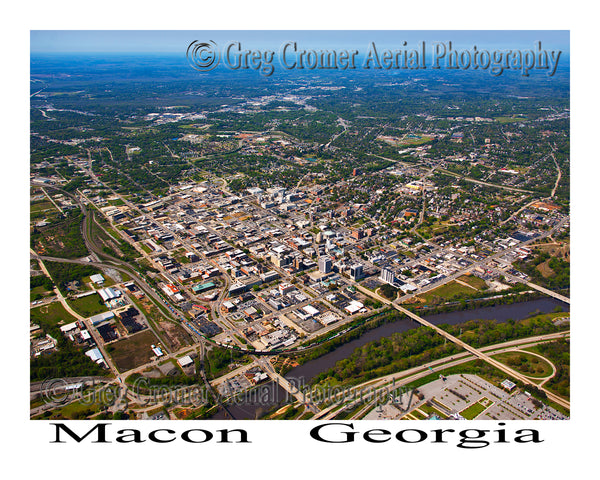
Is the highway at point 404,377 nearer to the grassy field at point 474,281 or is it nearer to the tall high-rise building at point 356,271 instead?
the grassy field at point 474,281

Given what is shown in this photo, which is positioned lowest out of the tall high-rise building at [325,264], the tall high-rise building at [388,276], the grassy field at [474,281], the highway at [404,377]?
the highway at [404,377]

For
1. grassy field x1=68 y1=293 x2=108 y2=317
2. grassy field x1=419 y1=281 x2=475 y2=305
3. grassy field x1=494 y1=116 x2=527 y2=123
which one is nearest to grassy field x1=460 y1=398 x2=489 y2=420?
grassy field x1=419 y1=281 x2=475 y2=305

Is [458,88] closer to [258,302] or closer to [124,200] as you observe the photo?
[124,200]

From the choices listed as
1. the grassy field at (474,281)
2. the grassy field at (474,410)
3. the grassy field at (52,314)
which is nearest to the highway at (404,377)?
the grassy field at (474,410)

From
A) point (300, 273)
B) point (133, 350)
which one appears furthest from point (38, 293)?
point (300, 273)

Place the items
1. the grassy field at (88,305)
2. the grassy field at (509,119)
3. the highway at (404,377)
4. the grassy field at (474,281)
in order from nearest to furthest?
1. the highway at (404,377)
2. the grassy field at (88,305)
3. the grassy field at (474,281)
4. the grassy field at (509,119)

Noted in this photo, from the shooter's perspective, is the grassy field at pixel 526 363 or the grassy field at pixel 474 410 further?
the grassy field at pixel 526 363
